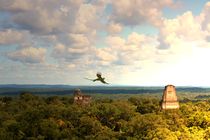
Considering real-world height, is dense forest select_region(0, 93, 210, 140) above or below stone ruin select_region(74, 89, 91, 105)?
below

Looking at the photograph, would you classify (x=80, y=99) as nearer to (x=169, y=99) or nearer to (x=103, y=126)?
(x=169, y=99)

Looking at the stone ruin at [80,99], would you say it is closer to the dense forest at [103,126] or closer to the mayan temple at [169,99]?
the dense forest at [103,126]

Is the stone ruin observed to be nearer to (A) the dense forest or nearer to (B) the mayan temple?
(A) the dense forest

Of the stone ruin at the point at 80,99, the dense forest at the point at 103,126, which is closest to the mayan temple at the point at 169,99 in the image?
the dense forest at the point at 103,126

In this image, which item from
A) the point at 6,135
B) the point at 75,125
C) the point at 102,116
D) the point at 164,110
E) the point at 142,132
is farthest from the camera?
the point at 164,110

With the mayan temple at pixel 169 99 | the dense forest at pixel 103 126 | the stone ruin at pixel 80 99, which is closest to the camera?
the dense forest at pixel 103 126

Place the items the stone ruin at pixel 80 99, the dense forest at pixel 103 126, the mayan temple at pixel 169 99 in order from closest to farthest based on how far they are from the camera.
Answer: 1. the dense forest at pixel 103 126
2. the mayan temple at pixel 169 99
3. the stone ruin at pixel 80 99

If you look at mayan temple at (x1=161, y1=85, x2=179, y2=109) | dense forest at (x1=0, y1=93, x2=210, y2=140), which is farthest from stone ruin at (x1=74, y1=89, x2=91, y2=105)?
mayan temple at (x1=161, y1=85, x2=179, y2=109)

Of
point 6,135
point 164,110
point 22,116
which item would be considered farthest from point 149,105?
point 6,135

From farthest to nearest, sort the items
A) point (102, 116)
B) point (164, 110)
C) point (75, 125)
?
point (164, 110) → point (102, 116) → point (75, 125)

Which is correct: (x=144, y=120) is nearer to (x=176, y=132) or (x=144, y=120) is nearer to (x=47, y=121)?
(x=176, y=132)

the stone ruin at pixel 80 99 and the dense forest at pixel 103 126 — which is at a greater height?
the stone ruin at pixel 80 99
